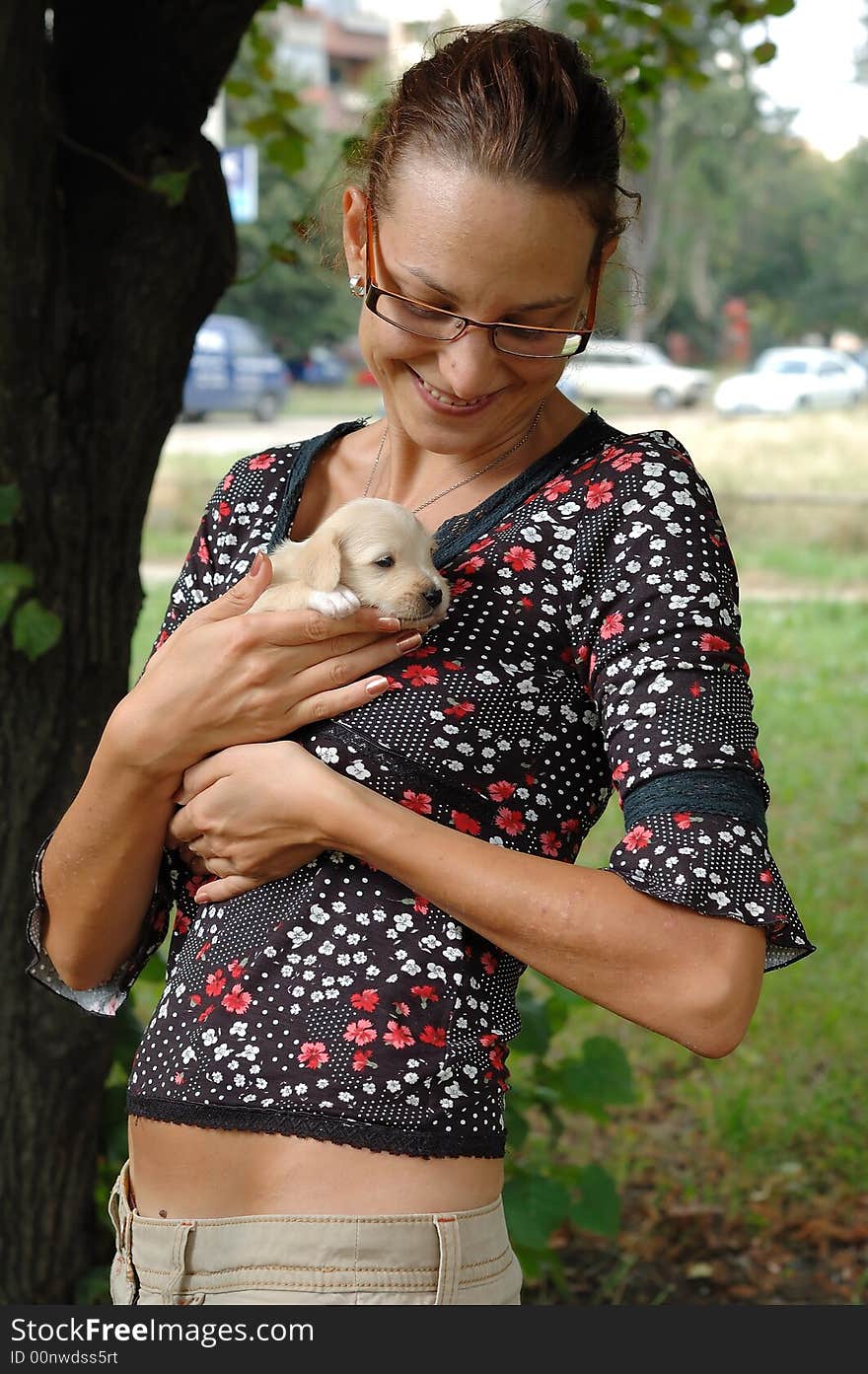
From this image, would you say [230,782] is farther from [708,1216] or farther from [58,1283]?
[708,1216]

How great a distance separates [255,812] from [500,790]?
32cm

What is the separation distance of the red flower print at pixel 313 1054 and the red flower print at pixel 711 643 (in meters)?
0.68

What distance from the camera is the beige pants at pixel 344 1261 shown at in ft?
5.66

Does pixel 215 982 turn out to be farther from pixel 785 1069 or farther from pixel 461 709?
pixel 785 1069

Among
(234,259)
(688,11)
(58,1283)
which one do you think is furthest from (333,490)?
(688,11)

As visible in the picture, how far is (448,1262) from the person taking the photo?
5.71ft

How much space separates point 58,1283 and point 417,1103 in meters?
2.01

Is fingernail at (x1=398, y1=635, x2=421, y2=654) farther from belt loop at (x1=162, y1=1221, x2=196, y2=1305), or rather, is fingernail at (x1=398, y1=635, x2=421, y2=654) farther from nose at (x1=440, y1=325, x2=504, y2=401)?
belt loop at (x1=162, y1=1221, x2=196, y2=1305)

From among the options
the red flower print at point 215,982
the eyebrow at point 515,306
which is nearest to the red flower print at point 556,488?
the eyebrow at point 515,306

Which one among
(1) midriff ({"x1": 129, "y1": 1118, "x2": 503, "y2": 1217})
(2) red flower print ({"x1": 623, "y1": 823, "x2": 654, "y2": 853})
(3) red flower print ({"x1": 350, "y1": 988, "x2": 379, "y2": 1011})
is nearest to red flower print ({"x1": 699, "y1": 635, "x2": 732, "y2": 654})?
(2) red flower print ({"x1": 623, "y1": 823, "x2": 654, "y2": 853})

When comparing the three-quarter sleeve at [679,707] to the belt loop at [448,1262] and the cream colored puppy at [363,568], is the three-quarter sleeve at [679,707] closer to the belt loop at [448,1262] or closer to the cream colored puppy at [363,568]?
the cream colored puppy at [363,568]

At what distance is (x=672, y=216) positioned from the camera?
4962 centimetres

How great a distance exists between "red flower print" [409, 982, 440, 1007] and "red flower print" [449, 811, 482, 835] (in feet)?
0.68

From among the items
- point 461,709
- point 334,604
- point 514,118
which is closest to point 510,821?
point 461,709
